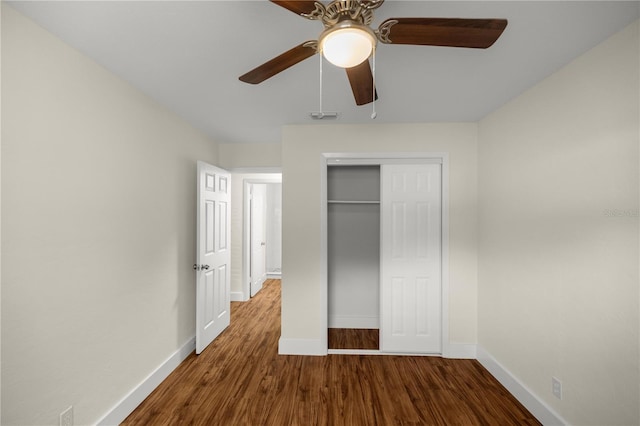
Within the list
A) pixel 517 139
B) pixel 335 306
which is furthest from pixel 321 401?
pixel 517 139

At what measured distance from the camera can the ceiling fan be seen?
0.99m

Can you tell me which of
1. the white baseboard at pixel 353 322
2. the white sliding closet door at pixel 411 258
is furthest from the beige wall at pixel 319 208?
the white baseboard at pixel 353 322

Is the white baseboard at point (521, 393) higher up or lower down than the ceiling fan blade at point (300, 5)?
lower down

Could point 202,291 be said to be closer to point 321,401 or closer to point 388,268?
point 321,401

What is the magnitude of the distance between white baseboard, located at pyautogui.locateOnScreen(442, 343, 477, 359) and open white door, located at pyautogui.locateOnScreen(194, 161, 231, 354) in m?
2.52

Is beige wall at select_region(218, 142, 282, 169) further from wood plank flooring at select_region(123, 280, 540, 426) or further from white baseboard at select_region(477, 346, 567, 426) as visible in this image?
white baseboard at select_region(477, 346, 567, 426)

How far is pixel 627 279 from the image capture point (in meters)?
1.51

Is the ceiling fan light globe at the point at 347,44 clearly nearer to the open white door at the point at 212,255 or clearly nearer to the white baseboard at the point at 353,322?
the open white door at the point at 212,255

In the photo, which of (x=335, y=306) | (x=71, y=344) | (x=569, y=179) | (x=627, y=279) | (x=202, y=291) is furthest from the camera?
(x=335, y=306)

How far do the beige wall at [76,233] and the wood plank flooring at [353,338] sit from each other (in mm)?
1765

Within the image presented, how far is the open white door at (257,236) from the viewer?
4910 mm

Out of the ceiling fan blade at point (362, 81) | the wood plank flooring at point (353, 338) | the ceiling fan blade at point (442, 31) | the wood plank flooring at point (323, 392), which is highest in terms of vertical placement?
the ceiling fan blade at point (442, 31)

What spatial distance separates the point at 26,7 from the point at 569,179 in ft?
10.3

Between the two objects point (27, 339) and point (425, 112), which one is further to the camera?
point (425, 112)
